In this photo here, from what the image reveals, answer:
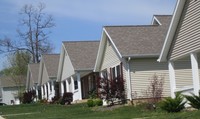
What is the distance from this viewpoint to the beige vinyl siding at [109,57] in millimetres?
29780

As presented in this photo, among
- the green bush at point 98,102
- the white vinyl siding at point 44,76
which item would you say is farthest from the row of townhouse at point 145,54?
the white vinyl siding at point 44,76

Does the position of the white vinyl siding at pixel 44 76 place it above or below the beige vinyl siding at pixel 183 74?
above

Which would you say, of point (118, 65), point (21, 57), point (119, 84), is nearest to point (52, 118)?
point (119, 84)

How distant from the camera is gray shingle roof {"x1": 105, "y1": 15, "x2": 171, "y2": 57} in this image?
88.7 feet

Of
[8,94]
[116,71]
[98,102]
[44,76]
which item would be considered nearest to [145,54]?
[116,71]

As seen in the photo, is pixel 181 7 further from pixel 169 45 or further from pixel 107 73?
pixel 107 73

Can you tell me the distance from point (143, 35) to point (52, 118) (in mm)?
9928

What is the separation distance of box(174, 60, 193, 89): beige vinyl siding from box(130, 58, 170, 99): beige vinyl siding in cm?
155

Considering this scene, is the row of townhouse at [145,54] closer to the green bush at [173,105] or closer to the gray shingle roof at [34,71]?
the green bush at [173,105]

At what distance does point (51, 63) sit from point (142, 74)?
26.5 meters

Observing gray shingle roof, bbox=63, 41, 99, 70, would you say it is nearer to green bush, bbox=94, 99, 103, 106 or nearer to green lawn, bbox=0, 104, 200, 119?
green bush, bbox=94, 99, 103, 106

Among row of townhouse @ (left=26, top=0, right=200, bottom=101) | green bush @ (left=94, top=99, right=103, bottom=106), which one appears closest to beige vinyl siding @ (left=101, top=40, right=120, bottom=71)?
row of townhouse @ (left=26, top=0, right=200, bottom=101)

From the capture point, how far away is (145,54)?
26672 millimetres

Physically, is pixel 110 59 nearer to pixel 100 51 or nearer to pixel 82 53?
pixel 100 51
